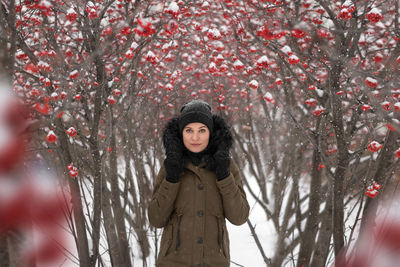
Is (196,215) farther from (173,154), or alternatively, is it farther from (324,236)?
(324,236)

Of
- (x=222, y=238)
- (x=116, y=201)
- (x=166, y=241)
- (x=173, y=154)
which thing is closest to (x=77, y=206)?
(x=116, y=201)

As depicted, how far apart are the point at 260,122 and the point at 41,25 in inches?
240

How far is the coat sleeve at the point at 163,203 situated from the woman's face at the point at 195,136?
0.26 m

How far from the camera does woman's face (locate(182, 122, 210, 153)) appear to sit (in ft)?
6.81

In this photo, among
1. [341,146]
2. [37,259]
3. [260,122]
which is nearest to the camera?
[37,259]

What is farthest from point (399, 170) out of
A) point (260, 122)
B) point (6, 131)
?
point (260, 122)

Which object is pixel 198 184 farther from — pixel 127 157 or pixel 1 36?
pixel 127 157

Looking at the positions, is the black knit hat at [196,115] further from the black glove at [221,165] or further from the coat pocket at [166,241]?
the coat pocket at [166,241]

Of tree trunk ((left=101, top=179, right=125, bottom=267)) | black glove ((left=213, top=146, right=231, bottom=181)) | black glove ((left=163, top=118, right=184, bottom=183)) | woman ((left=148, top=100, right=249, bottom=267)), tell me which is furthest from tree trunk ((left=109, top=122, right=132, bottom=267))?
black glove ((left=213, top=146, right=231, bottom=181))

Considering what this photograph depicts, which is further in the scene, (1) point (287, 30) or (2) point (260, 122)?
(2) point (260, 122)

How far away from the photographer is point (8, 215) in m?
1.07

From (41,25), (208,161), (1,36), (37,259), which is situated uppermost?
(41,25)

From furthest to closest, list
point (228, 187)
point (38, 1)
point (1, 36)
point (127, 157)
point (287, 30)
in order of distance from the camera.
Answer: point (127, 157) → point (287, 30) → point (38, 1) → point (228, 187) → point (1, 36)

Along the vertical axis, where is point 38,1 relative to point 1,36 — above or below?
above
